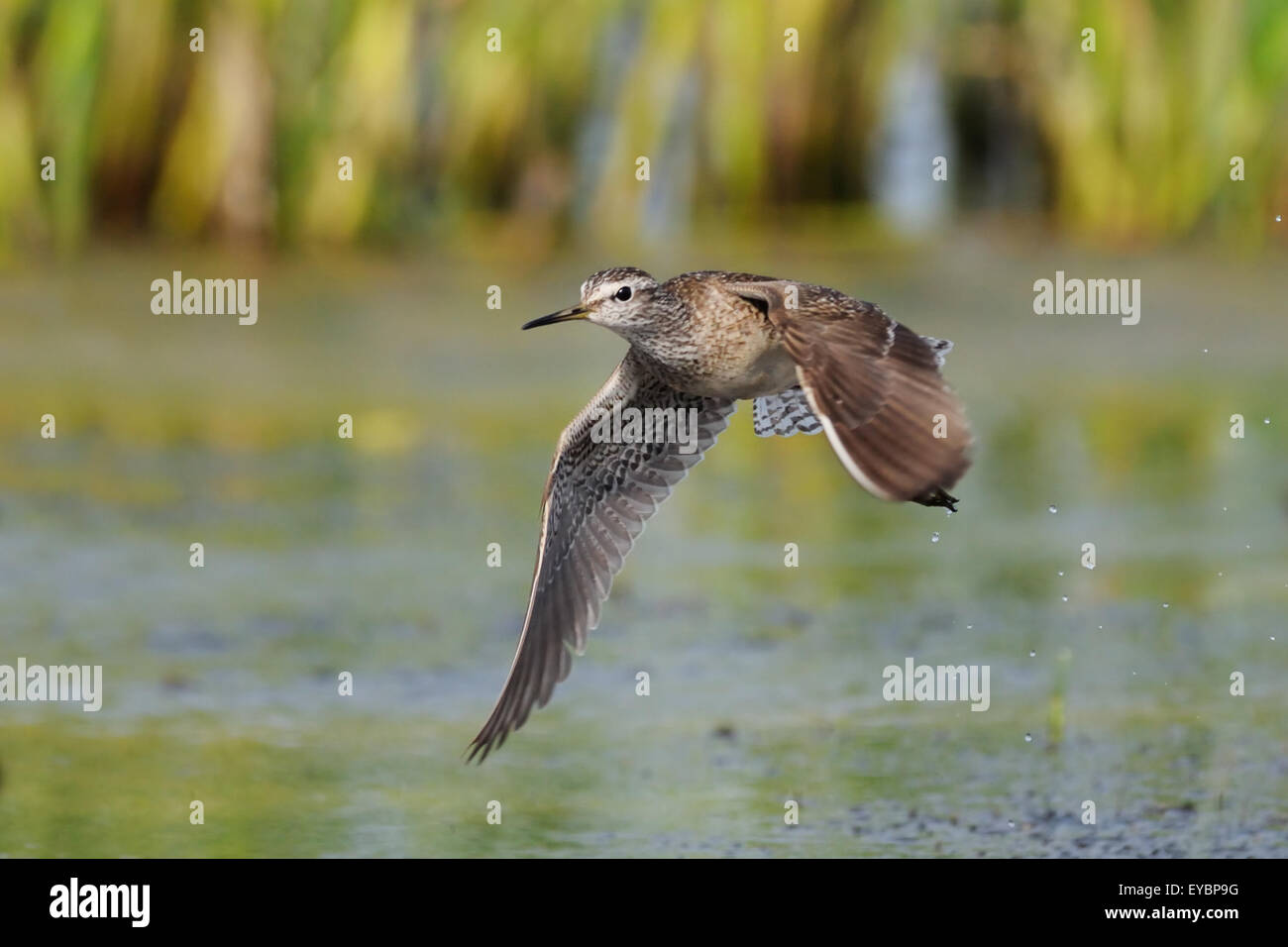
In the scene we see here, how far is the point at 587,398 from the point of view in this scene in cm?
1385

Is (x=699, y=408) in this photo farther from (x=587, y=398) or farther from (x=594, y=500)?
(x=587, y=398)

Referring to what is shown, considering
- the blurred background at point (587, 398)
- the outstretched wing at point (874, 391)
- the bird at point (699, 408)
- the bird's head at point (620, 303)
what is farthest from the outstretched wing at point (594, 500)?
the outstretched wing at point (874, 391)

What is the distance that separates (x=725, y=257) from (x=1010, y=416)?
113 inches

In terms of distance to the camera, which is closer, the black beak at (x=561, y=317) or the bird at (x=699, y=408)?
the bird at (x=699, y=408)

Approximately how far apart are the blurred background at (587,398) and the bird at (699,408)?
66 cm

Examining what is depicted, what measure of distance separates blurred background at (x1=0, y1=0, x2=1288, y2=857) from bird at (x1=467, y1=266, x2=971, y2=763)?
664mm

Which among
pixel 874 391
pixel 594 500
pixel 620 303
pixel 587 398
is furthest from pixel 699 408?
pixel 587 398

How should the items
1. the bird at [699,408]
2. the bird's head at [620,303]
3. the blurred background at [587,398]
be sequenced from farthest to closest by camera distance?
the blurred background at [587,398]
the bird's head at [620,303]
the bird at [699,408]

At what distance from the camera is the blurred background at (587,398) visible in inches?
317

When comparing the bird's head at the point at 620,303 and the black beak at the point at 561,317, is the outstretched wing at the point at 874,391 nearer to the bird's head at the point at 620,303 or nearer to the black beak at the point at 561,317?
the bird's head at the point at 620,303

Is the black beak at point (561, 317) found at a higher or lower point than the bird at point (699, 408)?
higher

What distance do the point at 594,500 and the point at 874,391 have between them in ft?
6.50

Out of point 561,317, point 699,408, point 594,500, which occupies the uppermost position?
point 561,317

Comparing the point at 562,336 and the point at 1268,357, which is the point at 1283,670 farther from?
the point at 562,336
